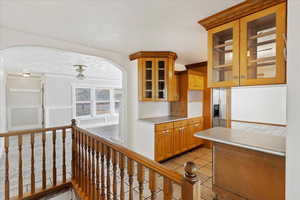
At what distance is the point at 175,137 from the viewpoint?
3338 mm

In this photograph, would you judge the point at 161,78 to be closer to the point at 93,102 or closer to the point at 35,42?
the point at 35,42

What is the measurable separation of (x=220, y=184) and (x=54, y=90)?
6563 mm

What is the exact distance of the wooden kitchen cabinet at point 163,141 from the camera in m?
2.98

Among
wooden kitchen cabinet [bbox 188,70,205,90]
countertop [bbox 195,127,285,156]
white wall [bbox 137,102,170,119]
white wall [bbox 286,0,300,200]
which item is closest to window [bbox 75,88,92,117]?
white wall [bbox 137,102,170,119]

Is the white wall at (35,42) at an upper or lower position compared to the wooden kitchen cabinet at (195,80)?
upper

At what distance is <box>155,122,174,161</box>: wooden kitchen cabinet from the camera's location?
2976 millimetres

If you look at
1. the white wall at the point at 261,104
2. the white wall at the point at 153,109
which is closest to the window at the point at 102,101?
the white wall at the point at 153,109

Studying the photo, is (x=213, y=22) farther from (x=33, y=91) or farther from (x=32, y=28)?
(x=33, y=91)

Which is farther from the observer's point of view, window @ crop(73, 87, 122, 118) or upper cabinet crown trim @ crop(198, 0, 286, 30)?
window @ crop(73, 87, 122, 118)

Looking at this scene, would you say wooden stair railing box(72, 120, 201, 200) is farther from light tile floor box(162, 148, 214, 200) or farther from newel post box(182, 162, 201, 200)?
light tile floor box(162, 148, 214, 200)

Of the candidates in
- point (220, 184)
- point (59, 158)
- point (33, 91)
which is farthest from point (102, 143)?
point (33, 91)

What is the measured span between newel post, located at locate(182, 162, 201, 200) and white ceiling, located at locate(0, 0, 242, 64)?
1.57 metres

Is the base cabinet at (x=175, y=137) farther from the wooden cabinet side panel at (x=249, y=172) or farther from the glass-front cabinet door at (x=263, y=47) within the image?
the glass-front cabinet door at (x=263, y=47)

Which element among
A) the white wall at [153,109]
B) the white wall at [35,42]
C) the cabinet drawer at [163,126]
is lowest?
the cabinet drawer at [163,126]
